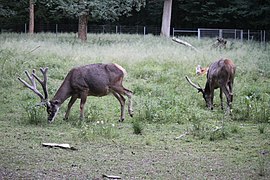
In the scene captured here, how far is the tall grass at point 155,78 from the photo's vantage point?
1165cm

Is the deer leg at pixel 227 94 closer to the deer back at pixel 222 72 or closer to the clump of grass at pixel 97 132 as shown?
the deer back at pixel 222 72

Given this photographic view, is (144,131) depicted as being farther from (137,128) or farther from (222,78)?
(222,78)

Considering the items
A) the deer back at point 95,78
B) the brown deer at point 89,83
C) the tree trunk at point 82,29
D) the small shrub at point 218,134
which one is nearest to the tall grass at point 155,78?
the brown deer at point 89,83

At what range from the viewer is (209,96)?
42.9 ft

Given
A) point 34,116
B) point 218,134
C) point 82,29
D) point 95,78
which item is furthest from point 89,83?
point 82,29

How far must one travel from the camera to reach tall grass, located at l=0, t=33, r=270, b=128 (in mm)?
11648

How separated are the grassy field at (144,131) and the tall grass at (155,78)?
3 centimetres

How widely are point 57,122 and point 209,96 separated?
427 cm

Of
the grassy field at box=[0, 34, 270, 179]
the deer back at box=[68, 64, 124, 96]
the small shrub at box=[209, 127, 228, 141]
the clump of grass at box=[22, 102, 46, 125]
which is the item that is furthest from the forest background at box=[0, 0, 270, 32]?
the small shrub at box=[209, 127, 228, 141]

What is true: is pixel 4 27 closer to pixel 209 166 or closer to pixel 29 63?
pixel 29 63

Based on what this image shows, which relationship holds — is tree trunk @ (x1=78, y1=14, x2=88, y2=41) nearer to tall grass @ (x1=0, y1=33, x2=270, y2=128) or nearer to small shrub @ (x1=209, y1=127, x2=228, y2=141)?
tall grass @ (x1=0, y1=33, x2=270, y2=128)

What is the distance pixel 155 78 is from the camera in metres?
16.1

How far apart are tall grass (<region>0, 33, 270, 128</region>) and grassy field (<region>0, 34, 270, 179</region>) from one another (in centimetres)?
3

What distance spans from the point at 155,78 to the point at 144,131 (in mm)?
6257
